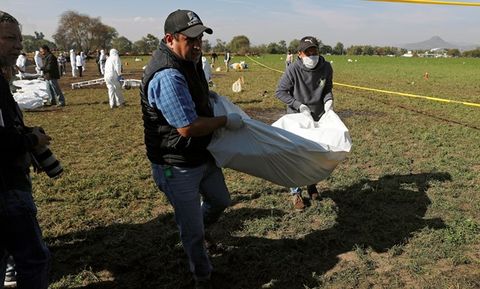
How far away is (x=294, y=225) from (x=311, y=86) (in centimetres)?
154

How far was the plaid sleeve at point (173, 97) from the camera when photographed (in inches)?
90.4

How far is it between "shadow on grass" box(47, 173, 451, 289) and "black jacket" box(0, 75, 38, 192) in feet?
4.89

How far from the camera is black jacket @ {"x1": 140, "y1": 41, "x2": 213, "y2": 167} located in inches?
95.1

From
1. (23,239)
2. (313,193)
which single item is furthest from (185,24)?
(313,193)

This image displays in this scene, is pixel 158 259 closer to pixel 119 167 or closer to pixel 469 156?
pixel 119 167

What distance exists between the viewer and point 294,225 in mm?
4066

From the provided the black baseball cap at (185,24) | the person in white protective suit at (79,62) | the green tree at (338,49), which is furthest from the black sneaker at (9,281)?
the green tree at (338,49)

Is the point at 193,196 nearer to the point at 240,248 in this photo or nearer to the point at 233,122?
the point at 233,122

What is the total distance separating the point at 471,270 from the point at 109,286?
2.86 metres

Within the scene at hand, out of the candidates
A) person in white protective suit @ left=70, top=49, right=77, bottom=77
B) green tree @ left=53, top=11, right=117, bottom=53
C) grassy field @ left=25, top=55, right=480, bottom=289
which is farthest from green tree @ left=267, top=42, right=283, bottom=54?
grassy field @ left=25, top=55, right=480, bottom=289

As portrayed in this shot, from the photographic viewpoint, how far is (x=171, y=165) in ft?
8.54

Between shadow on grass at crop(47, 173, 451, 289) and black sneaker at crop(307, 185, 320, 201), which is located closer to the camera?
shadow on grass at crop(47, 173, 451, 289)

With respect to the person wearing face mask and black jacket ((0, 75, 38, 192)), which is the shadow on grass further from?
black jacket ((0, 75, 38, 192))

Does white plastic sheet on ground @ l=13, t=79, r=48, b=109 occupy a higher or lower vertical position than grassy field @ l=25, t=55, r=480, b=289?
higher
